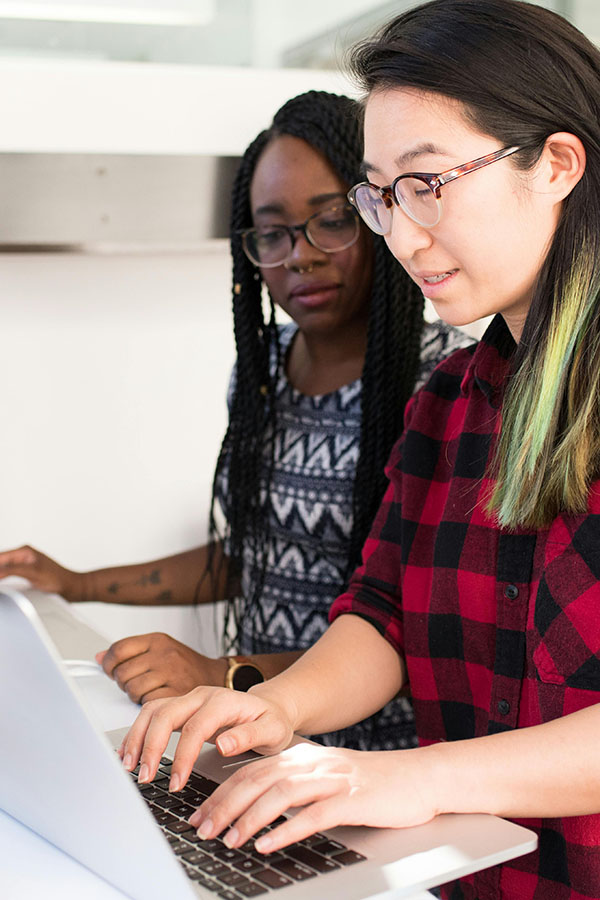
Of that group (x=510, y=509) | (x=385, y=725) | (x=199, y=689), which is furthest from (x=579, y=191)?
(x=385, y=725)

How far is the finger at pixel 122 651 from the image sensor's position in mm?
1062

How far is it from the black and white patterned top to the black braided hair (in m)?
0.02

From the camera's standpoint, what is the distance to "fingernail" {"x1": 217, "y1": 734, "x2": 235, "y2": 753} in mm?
744

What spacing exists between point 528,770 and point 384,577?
1.19 ft

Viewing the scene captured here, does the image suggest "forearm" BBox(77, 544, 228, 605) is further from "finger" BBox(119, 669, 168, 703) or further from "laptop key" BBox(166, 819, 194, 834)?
"laptop key" BBox(166, 819, 194, 834)

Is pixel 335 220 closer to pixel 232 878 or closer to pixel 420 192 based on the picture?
pixel 420 192

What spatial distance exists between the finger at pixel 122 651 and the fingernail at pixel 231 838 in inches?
16.8

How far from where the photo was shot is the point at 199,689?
80 cm

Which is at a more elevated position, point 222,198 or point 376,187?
point 222,198

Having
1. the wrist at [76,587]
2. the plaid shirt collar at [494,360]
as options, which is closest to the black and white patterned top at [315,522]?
the wrist at [76,587]

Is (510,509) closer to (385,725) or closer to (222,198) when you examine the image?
(385,725)

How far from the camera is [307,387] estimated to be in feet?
4.93

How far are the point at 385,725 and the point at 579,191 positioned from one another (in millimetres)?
771

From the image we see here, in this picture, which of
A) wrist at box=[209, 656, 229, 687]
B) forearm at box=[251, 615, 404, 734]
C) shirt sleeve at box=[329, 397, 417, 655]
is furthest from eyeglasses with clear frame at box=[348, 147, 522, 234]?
wrist at box=[209, 656, 229, 687]
